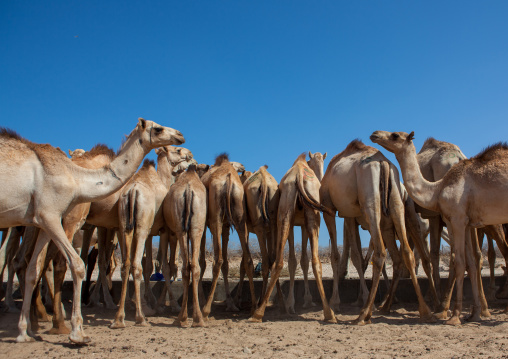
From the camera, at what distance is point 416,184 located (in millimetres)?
8500

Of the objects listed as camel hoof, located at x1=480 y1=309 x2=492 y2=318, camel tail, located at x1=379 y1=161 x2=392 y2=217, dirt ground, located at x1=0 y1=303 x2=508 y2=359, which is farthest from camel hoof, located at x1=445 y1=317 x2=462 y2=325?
camel tail, located at x1=379 y1=161 x2=392 y2=217

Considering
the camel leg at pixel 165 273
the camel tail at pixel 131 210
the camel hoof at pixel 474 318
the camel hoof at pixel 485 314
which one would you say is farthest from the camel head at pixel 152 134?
the camel hoof at pixel 485 314

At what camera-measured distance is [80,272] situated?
22.2 ft

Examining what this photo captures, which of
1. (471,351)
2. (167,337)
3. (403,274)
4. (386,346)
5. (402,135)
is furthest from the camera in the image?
(403,274)

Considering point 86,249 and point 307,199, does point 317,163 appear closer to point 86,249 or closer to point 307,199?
point 307,199

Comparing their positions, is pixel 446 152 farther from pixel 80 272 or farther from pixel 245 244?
pixel 80 272

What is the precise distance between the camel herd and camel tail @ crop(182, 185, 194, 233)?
2 cm

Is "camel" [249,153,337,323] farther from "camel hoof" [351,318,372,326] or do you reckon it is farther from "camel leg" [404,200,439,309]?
"camel leg" [404,200,439,309]

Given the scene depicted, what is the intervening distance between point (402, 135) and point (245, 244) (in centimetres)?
371

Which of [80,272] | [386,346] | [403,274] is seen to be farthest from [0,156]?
[403,274]

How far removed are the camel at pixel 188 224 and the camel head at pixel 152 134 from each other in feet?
4.37

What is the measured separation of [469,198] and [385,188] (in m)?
1.39

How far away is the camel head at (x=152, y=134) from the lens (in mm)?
7875

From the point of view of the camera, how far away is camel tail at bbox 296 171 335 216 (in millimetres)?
8727
